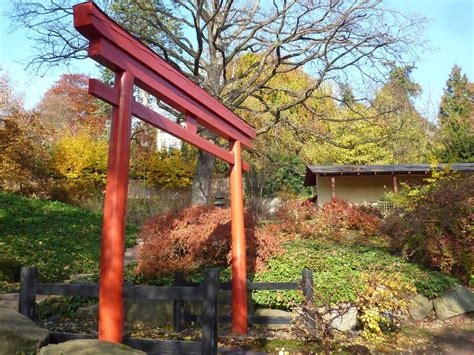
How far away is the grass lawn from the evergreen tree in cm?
1835

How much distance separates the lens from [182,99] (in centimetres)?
469

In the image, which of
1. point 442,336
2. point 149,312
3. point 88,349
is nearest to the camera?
point 88,349

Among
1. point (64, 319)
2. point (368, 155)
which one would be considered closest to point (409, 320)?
point (64, 319)

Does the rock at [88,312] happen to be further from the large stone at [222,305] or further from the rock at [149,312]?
the large stone at [222,305]

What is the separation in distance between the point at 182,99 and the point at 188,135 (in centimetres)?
41

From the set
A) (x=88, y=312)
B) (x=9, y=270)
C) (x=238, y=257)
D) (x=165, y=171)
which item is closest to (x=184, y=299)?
(x=238, y=257)

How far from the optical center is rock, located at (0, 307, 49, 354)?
10.4 ft

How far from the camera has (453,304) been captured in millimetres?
7312

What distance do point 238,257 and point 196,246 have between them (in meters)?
1.81

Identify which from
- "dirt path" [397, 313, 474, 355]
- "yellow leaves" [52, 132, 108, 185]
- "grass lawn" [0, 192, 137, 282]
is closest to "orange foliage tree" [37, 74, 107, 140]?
"yellow leaves" [52, 132, 108, 185]

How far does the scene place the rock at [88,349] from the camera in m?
2.95

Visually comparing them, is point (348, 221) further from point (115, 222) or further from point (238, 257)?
point (115, 222)

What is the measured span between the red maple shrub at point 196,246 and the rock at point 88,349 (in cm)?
425

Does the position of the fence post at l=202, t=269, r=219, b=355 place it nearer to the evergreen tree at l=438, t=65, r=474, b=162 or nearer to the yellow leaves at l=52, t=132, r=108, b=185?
the yellow leaves at l=52, t=132, r=108, b=185
